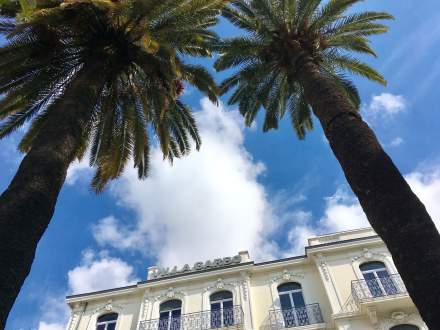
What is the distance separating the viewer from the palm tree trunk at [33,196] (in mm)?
5746

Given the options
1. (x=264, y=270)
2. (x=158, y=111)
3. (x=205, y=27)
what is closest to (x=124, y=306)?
(x=264, y=270)

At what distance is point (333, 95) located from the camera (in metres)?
8.98

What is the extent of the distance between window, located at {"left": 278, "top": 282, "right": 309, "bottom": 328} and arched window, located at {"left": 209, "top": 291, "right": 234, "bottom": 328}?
269 cm

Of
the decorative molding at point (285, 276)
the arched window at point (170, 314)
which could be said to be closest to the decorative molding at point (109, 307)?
the arched window at point (170, 314)

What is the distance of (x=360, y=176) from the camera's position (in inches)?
260

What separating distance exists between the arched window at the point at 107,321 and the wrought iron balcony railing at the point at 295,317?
874 cm

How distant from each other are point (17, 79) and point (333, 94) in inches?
342

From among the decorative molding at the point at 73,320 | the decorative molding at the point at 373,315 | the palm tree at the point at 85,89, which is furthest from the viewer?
the decorative molding at the point at 73,320

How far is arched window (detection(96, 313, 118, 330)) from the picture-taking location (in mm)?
22484

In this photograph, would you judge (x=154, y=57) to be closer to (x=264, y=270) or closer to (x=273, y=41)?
(x=273, y=41)

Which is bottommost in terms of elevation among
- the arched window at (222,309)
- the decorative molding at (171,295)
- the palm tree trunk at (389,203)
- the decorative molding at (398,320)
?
the palm tree trunk at (389,203)

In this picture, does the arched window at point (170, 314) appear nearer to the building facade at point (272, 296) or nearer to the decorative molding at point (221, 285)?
the building facade at point (272, 296)

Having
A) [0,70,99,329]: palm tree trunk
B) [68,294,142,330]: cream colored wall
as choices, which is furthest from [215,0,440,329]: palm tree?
[68,294,142,330]: cream colored wall

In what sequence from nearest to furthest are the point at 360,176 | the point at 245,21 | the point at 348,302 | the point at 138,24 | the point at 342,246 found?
the point at 360,176 → the point at 138,24 → the point at 245,21 → the point at 348,302 → the point at 342,246
